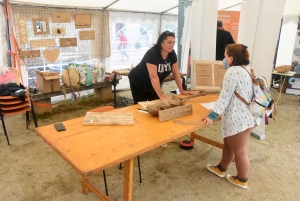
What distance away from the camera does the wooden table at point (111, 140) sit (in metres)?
1.29

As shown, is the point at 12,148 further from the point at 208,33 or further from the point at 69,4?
the point at 208,33

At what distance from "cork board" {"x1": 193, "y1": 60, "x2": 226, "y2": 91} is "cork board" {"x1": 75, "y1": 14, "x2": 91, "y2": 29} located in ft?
7.61

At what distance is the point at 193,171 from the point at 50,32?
3164mm

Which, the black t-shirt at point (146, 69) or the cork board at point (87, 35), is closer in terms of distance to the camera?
the black t-shirt at point (146, 69)

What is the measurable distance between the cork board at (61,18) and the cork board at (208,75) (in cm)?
238

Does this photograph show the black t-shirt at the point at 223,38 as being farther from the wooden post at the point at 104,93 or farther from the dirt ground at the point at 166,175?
the wooden post at the point at 104,93

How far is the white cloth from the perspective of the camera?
5.75 feet

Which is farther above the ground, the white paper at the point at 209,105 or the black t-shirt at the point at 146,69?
the black t-shirt at the point at 146,69

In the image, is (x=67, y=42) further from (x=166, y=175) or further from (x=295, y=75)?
(x=295, y=75)

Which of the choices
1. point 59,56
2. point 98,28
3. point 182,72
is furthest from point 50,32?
point 182,72

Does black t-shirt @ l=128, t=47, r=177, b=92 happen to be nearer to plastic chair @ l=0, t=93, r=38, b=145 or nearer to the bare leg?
the bare leg

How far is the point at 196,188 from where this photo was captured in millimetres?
2236

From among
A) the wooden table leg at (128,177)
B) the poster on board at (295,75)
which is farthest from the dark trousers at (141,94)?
the poster on board at (295,75)

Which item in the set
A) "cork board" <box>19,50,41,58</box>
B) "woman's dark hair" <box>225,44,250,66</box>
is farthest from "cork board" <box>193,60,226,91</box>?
"cork board" <box>19,50,41,58</box>
